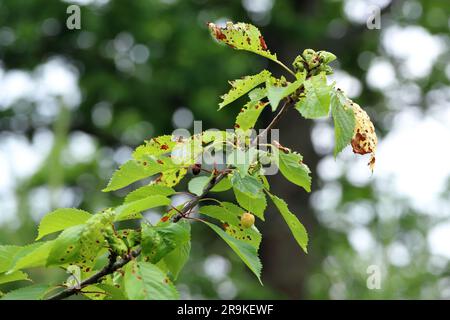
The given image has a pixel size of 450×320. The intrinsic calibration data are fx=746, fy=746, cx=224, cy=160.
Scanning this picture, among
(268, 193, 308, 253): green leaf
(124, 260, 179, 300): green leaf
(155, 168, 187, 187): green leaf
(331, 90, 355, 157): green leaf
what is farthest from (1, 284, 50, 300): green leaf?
(331, 90, 355, 157): green leaf

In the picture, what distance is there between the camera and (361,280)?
8.76 meters

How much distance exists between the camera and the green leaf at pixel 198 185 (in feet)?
3.93

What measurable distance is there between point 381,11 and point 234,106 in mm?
1897

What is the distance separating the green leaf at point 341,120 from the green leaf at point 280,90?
0.19 ft

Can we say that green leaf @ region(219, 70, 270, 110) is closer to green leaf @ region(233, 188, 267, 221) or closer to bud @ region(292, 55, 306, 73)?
bud @ region(292, 55, 306, 73)

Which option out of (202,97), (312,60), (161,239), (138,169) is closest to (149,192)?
(138,169)

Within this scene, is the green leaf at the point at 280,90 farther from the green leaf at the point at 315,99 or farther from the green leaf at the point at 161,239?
the green leaf at the point at 161,239

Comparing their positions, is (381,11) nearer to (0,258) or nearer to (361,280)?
(361,280)

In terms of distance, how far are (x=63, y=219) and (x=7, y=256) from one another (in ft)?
0.35

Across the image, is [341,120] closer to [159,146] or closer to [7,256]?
[159,146]

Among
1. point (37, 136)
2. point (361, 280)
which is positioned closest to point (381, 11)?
point (361, 280)

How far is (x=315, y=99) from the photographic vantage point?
1.16 meters

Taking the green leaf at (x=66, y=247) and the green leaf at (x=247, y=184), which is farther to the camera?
the green leaf at (x=247, y=184)

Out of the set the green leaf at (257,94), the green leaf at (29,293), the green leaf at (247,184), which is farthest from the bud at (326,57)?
the green leaf at (29,293)
